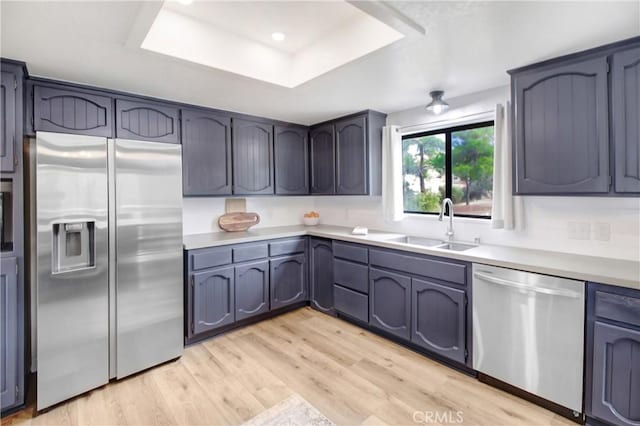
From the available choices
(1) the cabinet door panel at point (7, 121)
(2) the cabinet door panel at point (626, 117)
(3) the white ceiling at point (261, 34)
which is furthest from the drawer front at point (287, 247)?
(2) the cabinet door panel at point (626, 117)

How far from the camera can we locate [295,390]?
214cm

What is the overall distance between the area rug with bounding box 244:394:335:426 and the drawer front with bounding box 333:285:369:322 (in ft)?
3.76

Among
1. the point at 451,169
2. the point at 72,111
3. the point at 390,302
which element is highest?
the point at 72,111

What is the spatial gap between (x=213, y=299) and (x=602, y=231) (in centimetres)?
303

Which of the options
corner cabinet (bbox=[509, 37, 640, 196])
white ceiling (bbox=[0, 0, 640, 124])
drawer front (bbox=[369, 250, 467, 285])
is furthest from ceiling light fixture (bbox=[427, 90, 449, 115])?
drawer front (bbox=[369, 250, 467, 285])

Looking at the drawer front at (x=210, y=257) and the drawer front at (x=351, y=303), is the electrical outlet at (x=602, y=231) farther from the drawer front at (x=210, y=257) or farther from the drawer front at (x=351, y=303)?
the drawer front at (x=210, y=257)

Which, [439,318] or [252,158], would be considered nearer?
[439,318]

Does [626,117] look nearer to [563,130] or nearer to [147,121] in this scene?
[563,130]

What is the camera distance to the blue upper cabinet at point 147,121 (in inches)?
98.8

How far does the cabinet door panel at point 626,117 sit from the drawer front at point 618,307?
598 millimetres

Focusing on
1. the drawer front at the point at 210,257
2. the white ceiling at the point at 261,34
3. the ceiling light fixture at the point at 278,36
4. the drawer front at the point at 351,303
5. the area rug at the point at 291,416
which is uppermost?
the ceiling light fixture at the point at 278,36

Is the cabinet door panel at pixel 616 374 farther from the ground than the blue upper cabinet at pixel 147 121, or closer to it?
closer to it

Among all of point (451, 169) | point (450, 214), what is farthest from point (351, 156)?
point (450, 214)

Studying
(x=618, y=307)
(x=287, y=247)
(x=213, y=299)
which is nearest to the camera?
(x=618, y=307)
